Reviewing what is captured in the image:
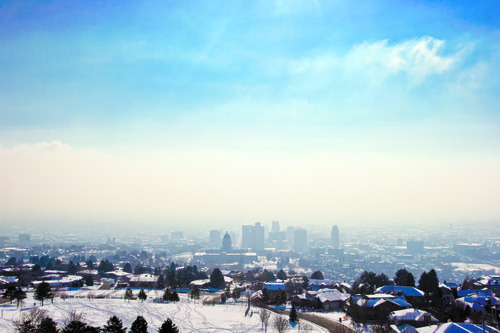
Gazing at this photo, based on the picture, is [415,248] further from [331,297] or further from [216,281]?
[331,297]

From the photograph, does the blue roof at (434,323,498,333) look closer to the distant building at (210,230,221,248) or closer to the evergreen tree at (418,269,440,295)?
the evergreen tree at (418,269,440,295)

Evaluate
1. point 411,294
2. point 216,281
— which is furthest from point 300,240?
point 411,294

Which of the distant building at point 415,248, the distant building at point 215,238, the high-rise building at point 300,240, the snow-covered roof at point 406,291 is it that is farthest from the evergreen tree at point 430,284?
the distant building at point 215,238

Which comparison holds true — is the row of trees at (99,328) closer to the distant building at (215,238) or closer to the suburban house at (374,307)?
the suburban house at (374,307)

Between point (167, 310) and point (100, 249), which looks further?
point (100, 249)

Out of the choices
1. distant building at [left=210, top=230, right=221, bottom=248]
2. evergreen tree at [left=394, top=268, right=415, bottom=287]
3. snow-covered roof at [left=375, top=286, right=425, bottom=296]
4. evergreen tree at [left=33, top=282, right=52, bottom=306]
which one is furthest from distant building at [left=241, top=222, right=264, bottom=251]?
evergreen tree at [left=33, top=282, right=52, bottom=306]

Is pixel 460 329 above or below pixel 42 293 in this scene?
above

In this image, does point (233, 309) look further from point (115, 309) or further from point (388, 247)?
point (388, 247)

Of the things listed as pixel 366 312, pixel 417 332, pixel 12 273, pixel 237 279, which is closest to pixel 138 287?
pixel 237 279
